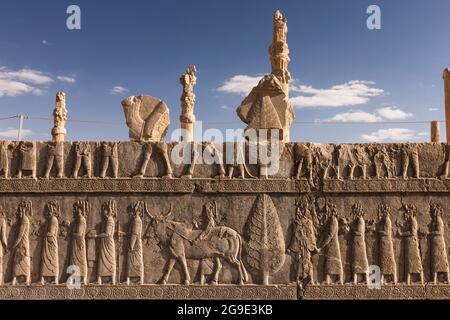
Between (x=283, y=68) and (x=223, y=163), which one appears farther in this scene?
(x=283, y=68)

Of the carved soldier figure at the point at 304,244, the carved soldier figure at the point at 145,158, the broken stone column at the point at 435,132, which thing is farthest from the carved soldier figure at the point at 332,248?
the broken stone column at the point at 435,132

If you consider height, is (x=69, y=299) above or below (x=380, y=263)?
below

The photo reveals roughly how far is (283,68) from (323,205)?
29.8 feet

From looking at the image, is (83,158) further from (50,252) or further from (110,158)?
(50,252)

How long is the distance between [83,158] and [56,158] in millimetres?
407

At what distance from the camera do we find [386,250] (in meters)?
6.06

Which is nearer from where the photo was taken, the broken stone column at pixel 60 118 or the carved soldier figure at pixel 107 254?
the carved soldier figure at pixel 107 254

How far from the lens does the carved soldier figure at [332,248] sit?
6074 mm

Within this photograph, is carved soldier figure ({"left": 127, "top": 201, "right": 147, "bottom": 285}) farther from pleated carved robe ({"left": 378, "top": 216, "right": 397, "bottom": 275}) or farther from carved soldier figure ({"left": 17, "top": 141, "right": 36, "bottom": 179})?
pleated carved robe ({"left": 378, "top": 216, "right": 397, "bottom": 275})

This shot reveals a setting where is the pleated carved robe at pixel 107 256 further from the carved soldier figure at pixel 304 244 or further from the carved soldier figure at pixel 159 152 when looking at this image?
the carved soldier figure at pixel 304 244

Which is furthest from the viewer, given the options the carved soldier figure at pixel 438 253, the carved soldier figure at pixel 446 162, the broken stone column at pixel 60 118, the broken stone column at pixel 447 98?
the broken stone column at pixel 60 118
